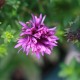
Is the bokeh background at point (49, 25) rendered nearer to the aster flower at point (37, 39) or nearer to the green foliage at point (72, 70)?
the green foliage at point (72, 70)

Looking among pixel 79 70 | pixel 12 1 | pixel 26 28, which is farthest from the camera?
pixel 79 70

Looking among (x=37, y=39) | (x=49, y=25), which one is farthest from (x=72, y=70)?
(x=37, y=39)

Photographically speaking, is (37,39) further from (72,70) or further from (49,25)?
(72,70)

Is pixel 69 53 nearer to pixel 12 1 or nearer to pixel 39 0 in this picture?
pixel 39 0

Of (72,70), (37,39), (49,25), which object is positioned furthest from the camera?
(72,70)

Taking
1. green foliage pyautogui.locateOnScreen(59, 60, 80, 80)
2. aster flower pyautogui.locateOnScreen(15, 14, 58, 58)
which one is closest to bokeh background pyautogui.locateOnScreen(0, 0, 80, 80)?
green foliage pyautogui.locateOnScreen(59, 60, 80, 80)

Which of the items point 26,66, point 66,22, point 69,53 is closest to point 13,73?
point 26,66
